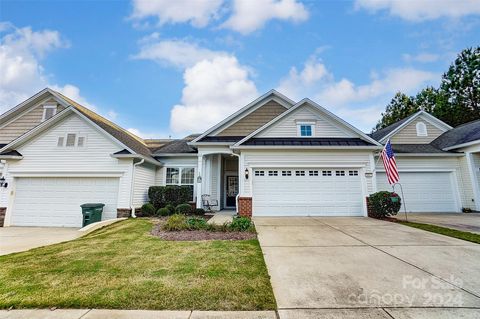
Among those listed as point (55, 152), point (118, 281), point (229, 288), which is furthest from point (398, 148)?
point (55, 152)

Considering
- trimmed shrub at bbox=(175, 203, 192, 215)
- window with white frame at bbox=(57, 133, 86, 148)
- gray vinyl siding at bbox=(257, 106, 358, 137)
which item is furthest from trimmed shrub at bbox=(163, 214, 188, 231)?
window with white frame at bbox=(57, 133, 86, 148)

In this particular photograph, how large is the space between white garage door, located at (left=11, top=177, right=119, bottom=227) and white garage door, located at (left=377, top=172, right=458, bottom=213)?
14523mm

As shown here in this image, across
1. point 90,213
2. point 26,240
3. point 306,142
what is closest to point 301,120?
point 306,142

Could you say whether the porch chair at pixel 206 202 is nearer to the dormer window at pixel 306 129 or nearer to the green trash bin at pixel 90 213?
the green trash bin at pixel 90 213

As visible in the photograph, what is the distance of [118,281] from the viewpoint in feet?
11.8

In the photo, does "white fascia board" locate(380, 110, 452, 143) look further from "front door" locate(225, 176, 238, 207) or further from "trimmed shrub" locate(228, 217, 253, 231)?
"trimmed shrub" locate(228, 217, 253, 231)

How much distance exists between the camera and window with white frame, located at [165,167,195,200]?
13.5m

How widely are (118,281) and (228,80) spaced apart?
14.5 metres

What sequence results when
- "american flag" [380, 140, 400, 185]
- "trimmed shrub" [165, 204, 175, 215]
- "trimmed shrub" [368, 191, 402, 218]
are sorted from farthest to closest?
"trimmed shrub" [165, 204, 175, 215] → "trimmed shrub" [368, 191, 402, 218] → "american flag" [380, 140, 400, 185]

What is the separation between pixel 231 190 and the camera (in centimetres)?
1563

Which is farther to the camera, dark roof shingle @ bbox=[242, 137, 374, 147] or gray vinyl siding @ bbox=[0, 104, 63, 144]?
gray vinyl siding @ bbox=[0, 104, 63, 144]

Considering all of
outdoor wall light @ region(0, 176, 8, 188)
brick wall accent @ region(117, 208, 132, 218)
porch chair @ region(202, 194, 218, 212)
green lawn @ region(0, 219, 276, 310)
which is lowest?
green lawn @ region(0, 219, 276, 310)

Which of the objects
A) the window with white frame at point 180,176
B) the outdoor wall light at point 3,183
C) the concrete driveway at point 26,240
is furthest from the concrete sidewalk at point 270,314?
the outdoor wall light at point 3,183

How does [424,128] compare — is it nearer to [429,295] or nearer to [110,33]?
[429,295]
